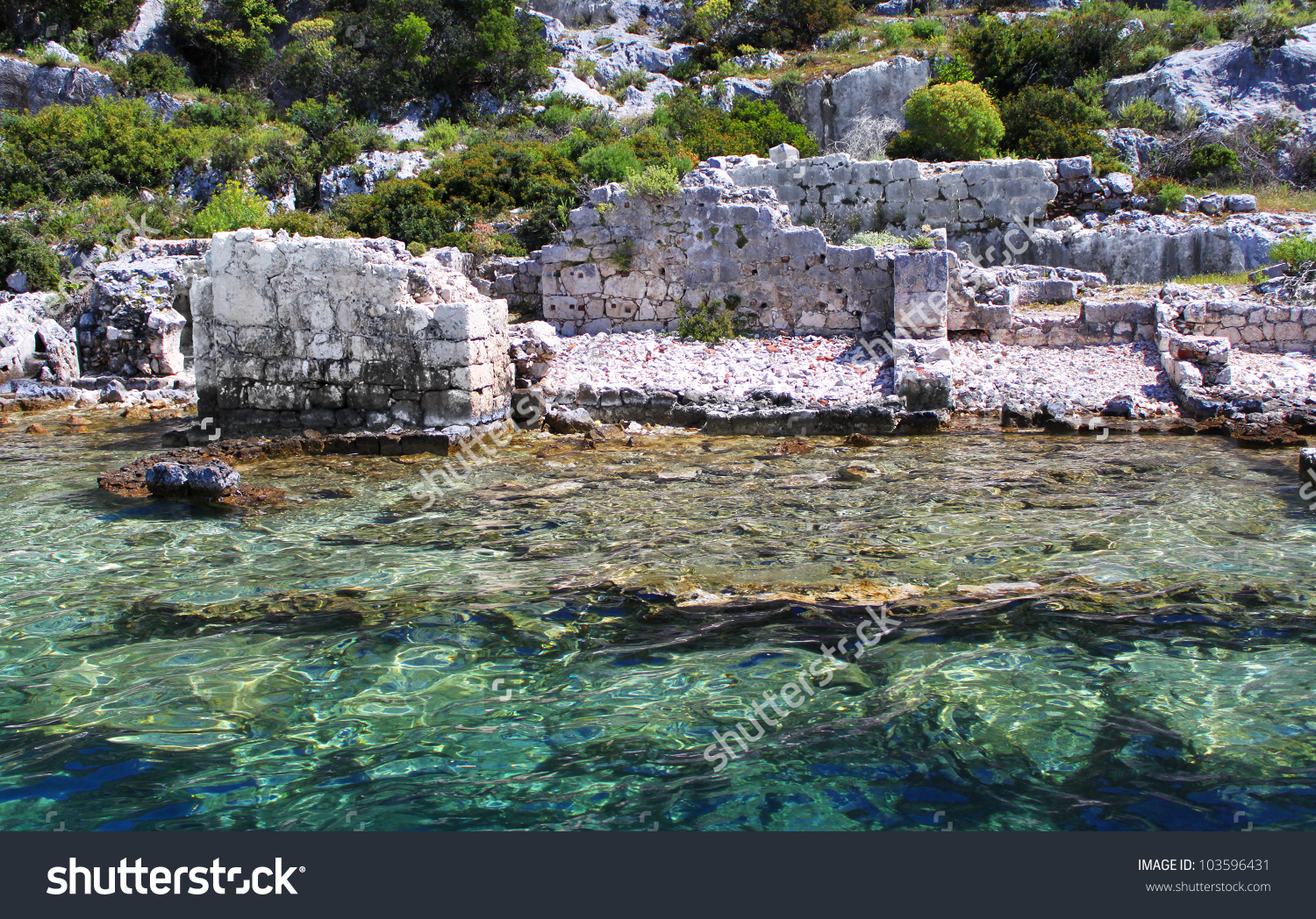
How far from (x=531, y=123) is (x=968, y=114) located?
11783mm

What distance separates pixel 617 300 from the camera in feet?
44.6

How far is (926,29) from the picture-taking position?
29.0m

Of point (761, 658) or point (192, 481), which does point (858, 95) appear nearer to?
point (192, 481)

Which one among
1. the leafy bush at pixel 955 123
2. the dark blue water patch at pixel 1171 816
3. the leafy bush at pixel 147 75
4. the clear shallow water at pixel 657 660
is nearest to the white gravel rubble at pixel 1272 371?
the clear shallow water at pixel 657 660

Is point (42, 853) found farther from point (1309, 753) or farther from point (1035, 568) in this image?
point (1035, 568)

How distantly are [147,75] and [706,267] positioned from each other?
27075 mm

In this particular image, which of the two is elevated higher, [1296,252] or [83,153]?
[83,153]

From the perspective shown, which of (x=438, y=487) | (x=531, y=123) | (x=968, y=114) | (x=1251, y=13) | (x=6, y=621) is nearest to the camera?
(x=6, y=621)

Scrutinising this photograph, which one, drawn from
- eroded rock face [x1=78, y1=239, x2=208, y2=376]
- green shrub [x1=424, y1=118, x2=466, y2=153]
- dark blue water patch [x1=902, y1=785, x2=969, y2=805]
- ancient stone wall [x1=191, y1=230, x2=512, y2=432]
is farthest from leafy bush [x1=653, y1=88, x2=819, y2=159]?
dark blue water patch [x1=902, y1=785, x2=969, y2=805]

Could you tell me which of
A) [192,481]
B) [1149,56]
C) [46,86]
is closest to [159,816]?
[192,481]

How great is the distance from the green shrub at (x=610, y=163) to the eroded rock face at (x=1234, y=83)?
41.9ft

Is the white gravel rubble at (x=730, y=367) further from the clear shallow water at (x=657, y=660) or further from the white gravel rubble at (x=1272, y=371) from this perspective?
the white gravel rubble at (x=1272, y=371)

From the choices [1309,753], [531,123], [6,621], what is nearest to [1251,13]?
[531,123]

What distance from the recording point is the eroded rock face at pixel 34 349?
1405 centimetres
